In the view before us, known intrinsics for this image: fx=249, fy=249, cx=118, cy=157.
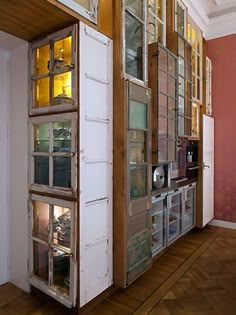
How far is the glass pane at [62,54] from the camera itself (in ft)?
6.19

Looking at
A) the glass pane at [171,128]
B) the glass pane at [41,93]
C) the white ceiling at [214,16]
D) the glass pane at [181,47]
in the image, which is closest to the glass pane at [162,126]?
the glass pane at [171,128]

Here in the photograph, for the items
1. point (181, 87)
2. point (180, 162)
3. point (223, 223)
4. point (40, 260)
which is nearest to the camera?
point (40, 260)

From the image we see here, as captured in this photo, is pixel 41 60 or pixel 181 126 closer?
pixel 41 60

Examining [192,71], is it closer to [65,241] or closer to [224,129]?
[224,129]

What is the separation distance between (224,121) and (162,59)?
1971mm

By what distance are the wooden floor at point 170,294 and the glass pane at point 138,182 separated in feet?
2.67

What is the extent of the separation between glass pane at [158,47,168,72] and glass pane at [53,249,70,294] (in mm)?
1952

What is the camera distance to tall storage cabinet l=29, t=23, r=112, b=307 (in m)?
1.79

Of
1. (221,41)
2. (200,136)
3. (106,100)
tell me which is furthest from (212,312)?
(221,41)

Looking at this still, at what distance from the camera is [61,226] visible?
6.56 ft

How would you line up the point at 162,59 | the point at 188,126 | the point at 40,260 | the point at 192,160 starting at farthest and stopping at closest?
the point at 192,160
the point at 188,126
the point at 162,59
the point at 40,260

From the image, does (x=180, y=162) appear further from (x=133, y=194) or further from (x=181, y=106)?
(x=133, y=194)

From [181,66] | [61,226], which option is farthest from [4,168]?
[181,66]

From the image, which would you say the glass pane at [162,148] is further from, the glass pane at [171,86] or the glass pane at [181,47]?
the glass pane at [181,47]
